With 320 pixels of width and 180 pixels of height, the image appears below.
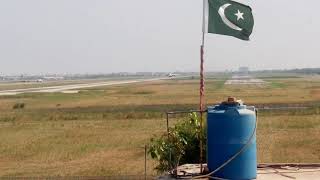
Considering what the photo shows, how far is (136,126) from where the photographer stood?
42.5m

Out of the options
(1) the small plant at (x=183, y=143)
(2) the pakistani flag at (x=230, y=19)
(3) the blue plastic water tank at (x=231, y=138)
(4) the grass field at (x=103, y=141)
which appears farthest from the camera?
(4) the grass field at (x=103, y=141)

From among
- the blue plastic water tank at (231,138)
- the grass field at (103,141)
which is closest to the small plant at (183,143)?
the blue plastic water tank at (231,138)

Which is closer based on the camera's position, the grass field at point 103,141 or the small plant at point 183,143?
the small plant at point 183,143

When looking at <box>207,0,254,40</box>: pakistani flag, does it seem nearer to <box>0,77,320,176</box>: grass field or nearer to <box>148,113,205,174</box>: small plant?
<box>148,113,205,174</box>: small plant

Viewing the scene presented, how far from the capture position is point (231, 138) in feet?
34.7

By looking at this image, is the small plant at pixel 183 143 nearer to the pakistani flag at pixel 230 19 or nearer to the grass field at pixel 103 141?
the pakistani flag at pixel 230 19

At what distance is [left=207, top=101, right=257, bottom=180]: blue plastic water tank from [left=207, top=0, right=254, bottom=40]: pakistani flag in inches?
59.1

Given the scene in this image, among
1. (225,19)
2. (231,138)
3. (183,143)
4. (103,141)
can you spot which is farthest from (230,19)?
(103,141)

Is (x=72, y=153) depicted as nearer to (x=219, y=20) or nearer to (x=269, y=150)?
→ (x=269, y=150)

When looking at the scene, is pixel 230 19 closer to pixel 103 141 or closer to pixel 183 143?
pixel 183 143

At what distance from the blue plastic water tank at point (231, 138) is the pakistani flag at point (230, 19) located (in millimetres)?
1501

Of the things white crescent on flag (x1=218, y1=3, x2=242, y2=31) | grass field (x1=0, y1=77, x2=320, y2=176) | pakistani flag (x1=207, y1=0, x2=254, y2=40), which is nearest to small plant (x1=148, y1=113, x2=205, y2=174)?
pakistani flag (x1=207, y1=0, x2=254, y2=40)

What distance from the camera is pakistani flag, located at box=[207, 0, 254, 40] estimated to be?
11320mm

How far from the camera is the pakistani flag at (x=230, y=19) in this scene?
11.3 m
